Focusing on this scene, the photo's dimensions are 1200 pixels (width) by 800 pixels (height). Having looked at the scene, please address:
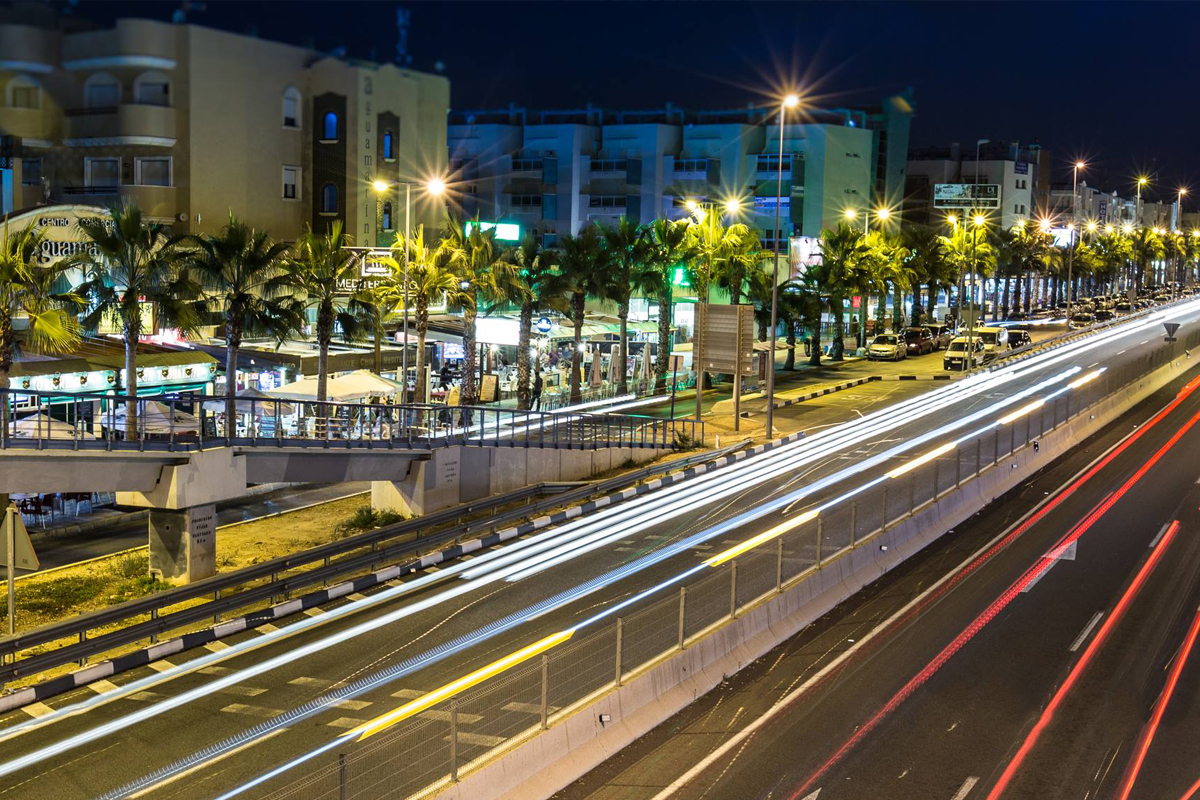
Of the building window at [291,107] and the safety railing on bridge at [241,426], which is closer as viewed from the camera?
the safety railing on bridge at [241,426]

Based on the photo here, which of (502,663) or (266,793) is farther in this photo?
(502,663)

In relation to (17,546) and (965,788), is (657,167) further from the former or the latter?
(965,788)

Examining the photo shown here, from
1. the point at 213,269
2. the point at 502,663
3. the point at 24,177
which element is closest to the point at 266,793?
the point at 502,663

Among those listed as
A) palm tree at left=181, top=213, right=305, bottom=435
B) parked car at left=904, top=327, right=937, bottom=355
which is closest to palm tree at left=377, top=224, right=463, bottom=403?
palm tree at left=181, top=213, right=305, bottom=435

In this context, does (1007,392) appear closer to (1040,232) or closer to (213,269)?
(213,269)

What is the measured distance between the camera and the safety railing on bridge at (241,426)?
21.7m

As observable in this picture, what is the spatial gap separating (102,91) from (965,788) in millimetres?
37237

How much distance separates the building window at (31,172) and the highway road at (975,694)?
3421 cm

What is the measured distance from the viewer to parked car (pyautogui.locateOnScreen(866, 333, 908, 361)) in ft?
224

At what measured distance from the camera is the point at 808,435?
41.7 meters

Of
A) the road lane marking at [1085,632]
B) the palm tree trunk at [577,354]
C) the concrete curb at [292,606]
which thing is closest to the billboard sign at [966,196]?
the palm tree trunk at [577,354]

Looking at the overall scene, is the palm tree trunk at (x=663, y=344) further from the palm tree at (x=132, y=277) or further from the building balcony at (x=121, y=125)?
the palm tree at (x=132, y=277)

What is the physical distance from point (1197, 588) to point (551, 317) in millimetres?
31979

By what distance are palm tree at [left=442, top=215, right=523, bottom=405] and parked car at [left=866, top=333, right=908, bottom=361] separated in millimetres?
29857
